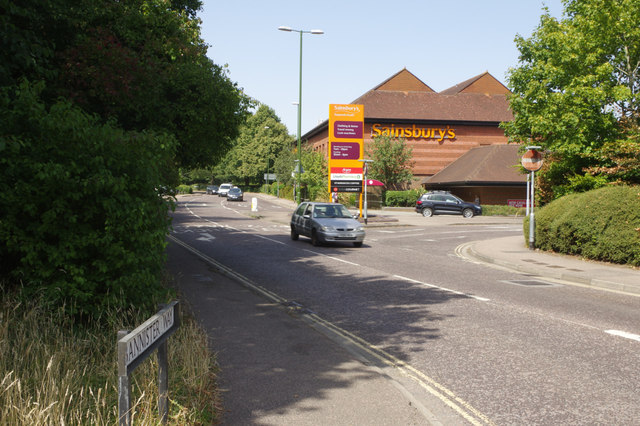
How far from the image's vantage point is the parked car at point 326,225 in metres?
20.4

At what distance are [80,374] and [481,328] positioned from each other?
5.31m

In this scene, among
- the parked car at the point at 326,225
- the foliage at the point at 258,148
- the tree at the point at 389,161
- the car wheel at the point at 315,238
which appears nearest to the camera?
the parked car at the point at 326,225

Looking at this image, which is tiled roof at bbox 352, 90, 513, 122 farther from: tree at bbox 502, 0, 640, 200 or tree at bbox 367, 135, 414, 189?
tree at bbox 502, 0, 640, 200

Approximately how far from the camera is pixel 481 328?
7984mm

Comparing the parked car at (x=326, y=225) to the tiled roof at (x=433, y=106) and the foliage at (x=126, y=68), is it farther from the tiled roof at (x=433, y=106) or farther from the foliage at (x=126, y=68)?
the tiled roof at (x=433, y=106)

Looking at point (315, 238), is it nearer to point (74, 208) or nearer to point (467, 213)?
point (74, 208)

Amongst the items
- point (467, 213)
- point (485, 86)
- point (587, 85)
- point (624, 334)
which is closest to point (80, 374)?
point (624, 334)

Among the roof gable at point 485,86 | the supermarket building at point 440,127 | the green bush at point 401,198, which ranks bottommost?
the green bush at point 401,198

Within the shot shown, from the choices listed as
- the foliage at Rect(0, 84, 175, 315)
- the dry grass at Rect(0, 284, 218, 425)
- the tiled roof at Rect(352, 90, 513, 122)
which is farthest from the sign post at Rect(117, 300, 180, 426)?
the tiled roof at Rect(352, 90, 513, 122)

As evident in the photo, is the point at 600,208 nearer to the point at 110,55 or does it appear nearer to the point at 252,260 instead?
the point at 252,260

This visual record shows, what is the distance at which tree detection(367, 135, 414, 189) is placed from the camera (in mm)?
55062

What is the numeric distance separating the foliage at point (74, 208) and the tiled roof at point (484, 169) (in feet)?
143

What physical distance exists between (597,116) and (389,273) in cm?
1138

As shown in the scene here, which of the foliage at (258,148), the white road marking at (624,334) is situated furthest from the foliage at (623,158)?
the foliage at (258,148)
